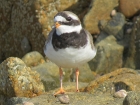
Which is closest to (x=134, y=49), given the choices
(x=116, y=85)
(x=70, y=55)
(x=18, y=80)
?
(x=18, y=80)

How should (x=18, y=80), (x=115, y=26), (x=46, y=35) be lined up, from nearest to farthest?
(x=18, y=80)
(x=115, y=26)
(x=46, y=35)

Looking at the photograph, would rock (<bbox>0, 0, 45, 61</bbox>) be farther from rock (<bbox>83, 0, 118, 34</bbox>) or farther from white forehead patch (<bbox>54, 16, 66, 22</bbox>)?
white forehead patch (<bbox>54, 16, 66, 22</bbox>)

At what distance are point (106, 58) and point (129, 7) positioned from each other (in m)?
1.78

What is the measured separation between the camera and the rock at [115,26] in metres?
14.3

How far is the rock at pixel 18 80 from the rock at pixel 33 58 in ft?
12.2

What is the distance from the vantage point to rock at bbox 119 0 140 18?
14196 mm

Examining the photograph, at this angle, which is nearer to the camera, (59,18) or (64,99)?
(64,99)

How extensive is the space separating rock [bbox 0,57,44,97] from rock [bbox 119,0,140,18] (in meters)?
5.04

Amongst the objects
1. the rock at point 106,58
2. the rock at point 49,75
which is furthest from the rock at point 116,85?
the rock at point 106,58

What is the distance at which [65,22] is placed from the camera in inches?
325

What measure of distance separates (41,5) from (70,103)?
6.99 meters

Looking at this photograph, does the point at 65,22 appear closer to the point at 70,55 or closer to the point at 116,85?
the point at 70,55

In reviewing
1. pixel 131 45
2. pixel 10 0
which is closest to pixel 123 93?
pixel 131 45

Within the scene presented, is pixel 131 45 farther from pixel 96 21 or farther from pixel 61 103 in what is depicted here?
pixel 61 103
